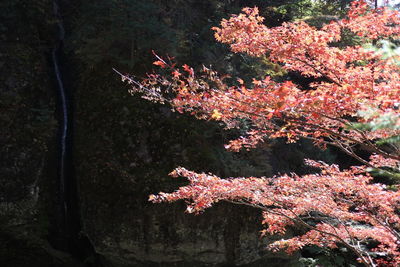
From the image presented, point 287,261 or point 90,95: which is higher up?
point 90,95


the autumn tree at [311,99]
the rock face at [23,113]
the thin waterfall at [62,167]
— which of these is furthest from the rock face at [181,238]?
the rock face at [23,113]

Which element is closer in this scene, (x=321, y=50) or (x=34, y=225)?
(x=321, y=50)

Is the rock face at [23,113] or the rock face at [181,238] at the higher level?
the rock face at [23,113]

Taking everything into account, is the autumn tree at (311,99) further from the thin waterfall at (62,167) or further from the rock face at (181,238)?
the thin waterfall at (62,167)

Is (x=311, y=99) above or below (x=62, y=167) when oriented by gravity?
below

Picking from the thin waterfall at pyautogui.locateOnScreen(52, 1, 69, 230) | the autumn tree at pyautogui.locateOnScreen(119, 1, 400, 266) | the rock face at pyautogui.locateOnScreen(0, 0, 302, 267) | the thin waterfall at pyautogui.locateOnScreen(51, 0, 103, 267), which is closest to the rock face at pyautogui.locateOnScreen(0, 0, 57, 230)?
the rock face at pyautogui.locateOnScreen(0, 0, 302, 267)

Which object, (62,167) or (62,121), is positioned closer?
(62,167)

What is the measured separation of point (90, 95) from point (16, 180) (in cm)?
264

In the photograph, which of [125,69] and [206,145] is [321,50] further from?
[125,69]

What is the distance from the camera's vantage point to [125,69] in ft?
26.8

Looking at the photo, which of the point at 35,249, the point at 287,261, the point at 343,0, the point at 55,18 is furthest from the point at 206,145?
the point at 343,0

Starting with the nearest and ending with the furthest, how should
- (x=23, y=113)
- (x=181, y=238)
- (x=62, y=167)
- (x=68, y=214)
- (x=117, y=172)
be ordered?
(x=181, y=238), (x=117, y=172), (x=23, y=113), (x=68, y=214), (x=62, y=167)

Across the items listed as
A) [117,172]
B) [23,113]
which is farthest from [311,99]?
[23,113]

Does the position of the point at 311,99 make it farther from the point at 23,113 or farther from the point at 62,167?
the point at 23,113
